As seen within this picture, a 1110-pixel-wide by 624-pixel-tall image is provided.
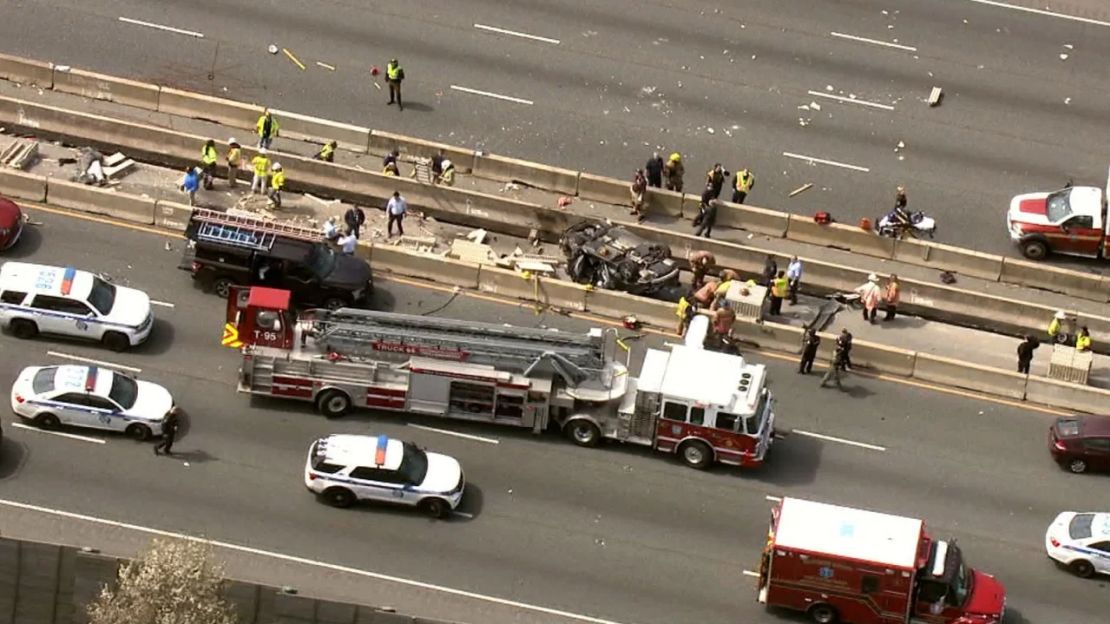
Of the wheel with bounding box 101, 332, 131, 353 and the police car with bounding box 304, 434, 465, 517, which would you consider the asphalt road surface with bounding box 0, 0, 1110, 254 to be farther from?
the police car with bounding box 304, 434, 465, 517

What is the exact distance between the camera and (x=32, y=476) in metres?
50.0

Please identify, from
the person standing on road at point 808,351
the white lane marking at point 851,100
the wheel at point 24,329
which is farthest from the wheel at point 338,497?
the white lane marking at point 851,100

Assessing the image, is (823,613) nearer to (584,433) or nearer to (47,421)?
(584,433)

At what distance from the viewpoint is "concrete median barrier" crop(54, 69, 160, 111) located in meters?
63.5

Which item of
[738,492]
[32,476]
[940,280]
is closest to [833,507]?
[738,492]

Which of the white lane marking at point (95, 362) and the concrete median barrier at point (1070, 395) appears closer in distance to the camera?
the white lane marking at point (95, 362)

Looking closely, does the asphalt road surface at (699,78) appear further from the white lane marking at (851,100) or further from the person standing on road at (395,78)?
the person standing on road at (395,78)

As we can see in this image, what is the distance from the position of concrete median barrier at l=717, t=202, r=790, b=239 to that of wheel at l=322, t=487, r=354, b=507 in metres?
16.2

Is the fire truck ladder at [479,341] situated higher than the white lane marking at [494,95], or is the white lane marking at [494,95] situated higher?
the white lane marking at [494,95]

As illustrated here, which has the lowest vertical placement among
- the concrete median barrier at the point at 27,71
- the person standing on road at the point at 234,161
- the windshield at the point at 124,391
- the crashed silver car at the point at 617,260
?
the windshield at the point at 124,391

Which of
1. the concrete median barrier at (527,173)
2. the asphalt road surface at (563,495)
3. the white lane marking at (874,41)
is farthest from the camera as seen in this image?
the white lane marking at (874,41)

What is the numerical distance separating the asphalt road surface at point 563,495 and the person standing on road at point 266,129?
279 inches

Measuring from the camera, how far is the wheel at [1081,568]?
163 feet

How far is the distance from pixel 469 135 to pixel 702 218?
780 cm
